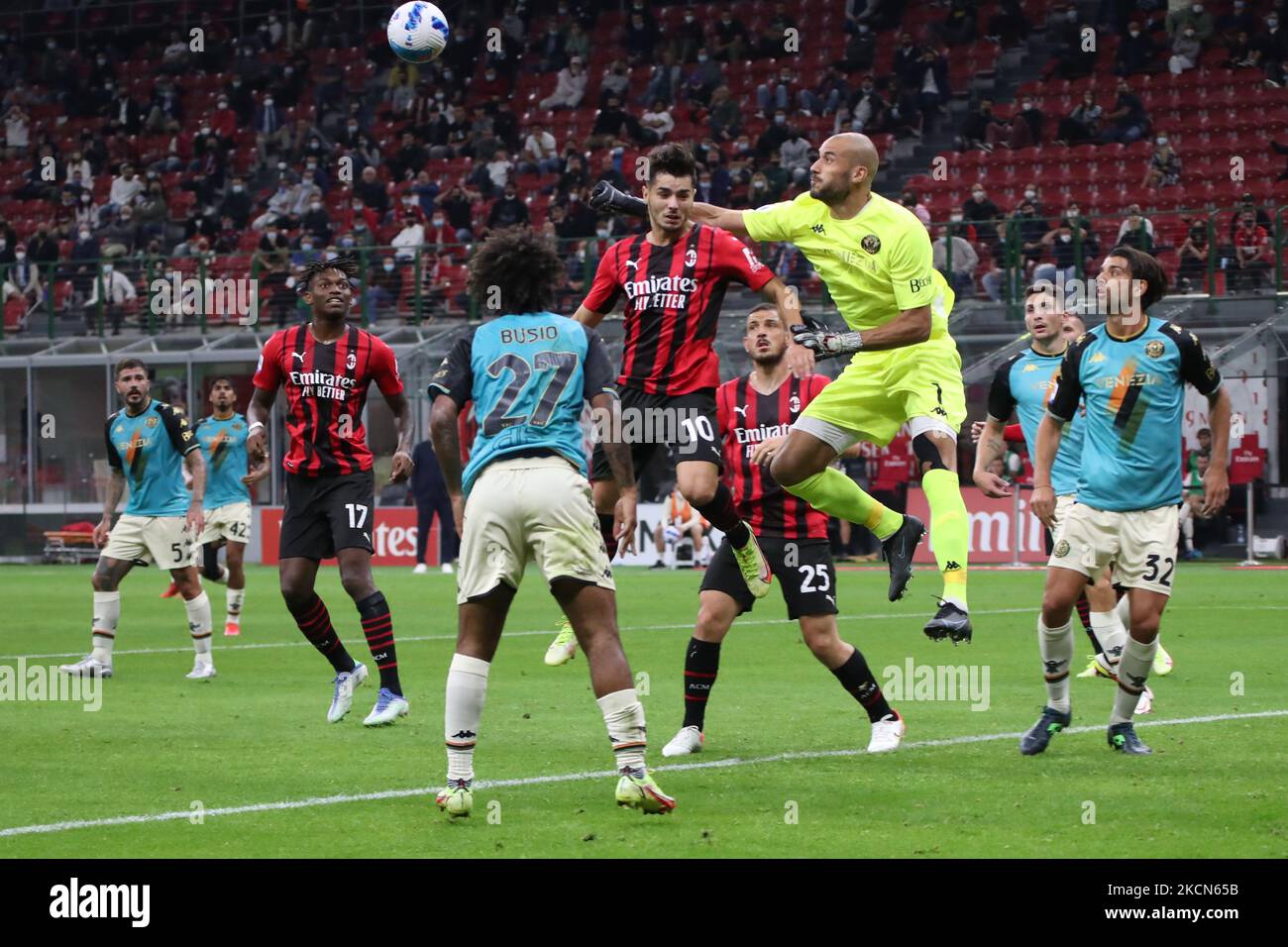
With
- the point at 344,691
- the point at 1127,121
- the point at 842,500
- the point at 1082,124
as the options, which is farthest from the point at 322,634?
the point at 1082,124

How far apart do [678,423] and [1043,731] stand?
2.48 meters

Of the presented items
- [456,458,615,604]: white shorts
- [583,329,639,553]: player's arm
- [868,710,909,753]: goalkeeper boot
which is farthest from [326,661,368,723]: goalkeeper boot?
[456,458,615,604]: white shorts

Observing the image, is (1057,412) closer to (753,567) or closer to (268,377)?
(753,567)

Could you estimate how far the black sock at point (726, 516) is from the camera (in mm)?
9375

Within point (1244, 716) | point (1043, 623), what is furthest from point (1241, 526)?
point (1043, 623)

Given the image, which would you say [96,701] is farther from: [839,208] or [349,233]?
[349,233]

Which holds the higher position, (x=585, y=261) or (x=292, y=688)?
(x=585, y=261)

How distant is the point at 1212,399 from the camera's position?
8430 mm

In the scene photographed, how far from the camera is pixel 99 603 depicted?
13.6 meters

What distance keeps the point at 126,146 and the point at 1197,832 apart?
3826 cm

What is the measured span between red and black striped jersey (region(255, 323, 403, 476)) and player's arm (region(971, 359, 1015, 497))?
11.1 ft

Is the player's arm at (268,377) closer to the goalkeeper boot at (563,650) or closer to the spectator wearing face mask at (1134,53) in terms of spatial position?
the goalkeeper boot at (563,650)

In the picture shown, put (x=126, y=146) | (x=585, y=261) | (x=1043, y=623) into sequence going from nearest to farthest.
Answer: (x=1043, y=623) → (x=585, y=261) → (x=126, y=146)

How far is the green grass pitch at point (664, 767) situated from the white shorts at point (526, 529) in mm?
936
